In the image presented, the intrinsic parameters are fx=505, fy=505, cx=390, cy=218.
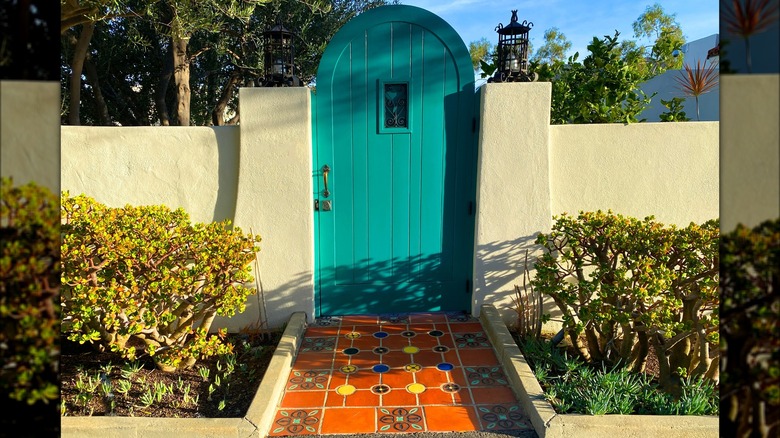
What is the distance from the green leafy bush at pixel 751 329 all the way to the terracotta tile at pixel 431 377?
2449 millimetres

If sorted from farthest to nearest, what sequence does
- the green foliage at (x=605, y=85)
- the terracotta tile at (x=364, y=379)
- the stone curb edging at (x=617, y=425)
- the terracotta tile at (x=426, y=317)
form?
the green foliage at (x=605, y=85)
the terracotta tile at (x=426, y=317)
the terracotta tile at (x=364, y=379)
the stone curb edging at (x=617, y=425)

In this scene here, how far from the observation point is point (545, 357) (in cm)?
364

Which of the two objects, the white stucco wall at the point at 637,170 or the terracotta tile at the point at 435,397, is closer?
the terracotta tile at the point at 435,397

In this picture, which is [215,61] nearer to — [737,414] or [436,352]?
[436,352]

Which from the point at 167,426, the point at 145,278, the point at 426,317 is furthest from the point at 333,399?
the point at 426,317

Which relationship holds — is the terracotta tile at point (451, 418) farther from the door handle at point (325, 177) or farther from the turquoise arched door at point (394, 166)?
the door handle at point (325, 177)

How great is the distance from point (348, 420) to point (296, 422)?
305 millimetres

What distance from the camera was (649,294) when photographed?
3.16 m

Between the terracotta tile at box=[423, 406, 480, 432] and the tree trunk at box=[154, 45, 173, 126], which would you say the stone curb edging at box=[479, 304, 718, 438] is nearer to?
the terracotta tile at box=[423, 406, 480, 432]

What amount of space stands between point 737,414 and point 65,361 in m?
4.11

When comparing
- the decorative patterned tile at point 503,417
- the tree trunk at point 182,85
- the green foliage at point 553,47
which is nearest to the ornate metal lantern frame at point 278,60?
the decorative patterned tile at point 503,417

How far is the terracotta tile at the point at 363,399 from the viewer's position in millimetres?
3162

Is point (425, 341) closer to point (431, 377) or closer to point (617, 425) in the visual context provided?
point (431, 377)

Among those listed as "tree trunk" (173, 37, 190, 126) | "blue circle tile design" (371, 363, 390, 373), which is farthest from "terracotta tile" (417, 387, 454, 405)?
"tree trunk" (173, 37, 190, 126)
